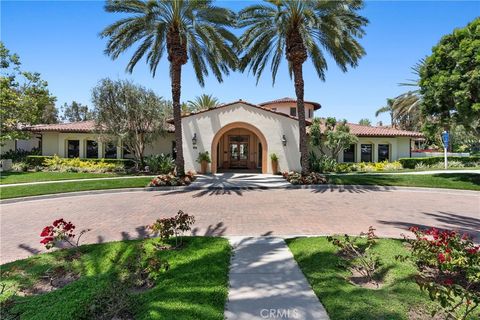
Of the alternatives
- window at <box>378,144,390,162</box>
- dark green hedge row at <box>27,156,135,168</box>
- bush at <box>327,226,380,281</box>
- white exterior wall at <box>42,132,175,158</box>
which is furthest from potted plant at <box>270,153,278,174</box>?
bush at <box>327,226,380,281</box>

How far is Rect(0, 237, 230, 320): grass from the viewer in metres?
3.66

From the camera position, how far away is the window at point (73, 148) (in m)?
27.8

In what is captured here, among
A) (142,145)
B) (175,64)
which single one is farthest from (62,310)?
(142,145)

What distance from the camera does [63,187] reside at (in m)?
15.6

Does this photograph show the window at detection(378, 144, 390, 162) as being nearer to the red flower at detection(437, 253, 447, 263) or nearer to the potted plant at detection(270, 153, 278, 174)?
the potted plant at detection(270, 153, 278, 174)

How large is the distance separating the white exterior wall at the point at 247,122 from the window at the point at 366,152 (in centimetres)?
1084

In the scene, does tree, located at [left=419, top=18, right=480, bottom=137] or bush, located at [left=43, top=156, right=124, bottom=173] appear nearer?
tree, located at [left=419, top=18, right=480, bottom=137]

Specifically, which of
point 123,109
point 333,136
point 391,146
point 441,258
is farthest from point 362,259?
point 391,146

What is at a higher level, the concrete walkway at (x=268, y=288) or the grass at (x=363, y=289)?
the grass at (x=363, y=289)

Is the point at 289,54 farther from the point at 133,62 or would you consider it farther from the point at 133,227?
the point at 133,227

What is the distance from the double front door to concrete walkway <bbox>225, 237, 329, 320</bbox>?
20.9 meters

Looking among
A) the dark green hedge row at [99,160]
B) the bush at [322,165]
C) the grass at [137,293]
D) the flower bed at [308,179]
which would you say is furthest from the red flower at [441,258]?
the dark green hedge row at [99,160]

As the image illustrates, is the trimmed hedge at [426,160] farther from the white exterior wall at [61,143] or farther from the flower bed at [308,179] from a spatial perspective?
the white exterior wall at [61,143]

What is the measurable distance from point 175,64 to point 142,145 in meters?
8.33
